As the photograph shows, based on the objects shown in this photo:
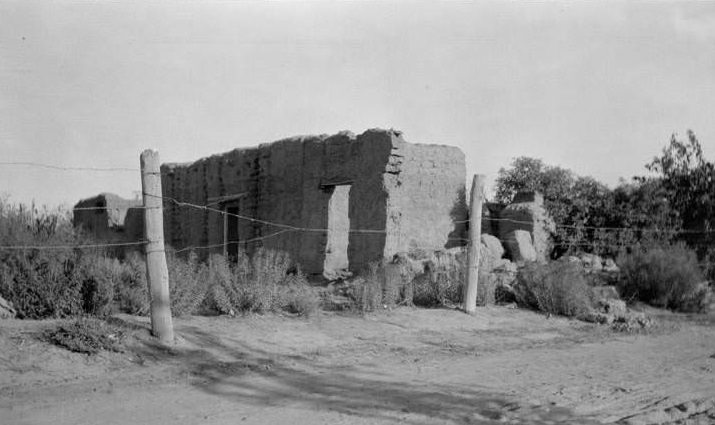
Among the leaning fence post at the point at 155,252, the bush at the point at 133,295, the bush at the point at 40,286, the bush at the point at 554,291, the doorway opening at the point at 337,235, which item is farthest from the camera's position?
the doorway opening at the point at 337,235

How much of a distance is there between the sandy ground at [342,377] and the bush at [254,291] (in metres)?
0.32

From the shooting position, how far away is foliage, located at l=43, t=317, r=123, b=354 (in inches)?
249

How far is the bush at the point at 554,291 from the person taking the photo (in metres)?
12.3

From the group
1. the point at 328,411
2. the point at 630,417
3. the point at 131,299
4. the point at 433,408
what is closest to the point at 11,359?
the point at 131,299

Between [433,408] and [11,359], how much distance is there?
365 centimetres

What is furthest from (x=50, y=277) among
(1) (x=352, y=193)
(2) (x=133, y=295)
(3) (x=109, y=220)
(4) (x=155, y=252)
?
(3) (x=109, y=220)

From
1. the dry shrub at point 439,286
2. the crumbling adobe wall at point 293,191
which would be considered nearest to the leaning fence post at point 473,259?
the dry shrub at point 439,286

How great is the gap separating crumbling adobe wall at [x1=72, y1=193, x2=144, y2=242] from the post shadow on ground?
15.2m

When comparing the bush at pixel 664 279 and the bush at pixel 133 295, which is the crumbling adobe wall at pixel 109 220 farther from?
the bush at pixel 664 279

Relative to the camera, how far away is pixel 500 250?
16.4 metres

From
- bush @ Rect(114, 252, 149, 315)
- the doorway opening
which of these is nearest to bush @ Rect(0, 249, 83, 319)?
bush @ Rect(114, 252, 149, 315)

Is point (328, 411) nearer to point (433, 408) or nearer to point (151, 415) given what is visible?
point (433, 408)

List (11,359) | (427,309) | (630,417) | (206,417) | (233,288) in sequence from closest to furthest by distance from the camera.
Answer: (206,417)
(630,417)
(11,359)
(233,288)
(427,309)

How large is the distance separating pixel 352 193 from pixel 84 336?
357 inches
